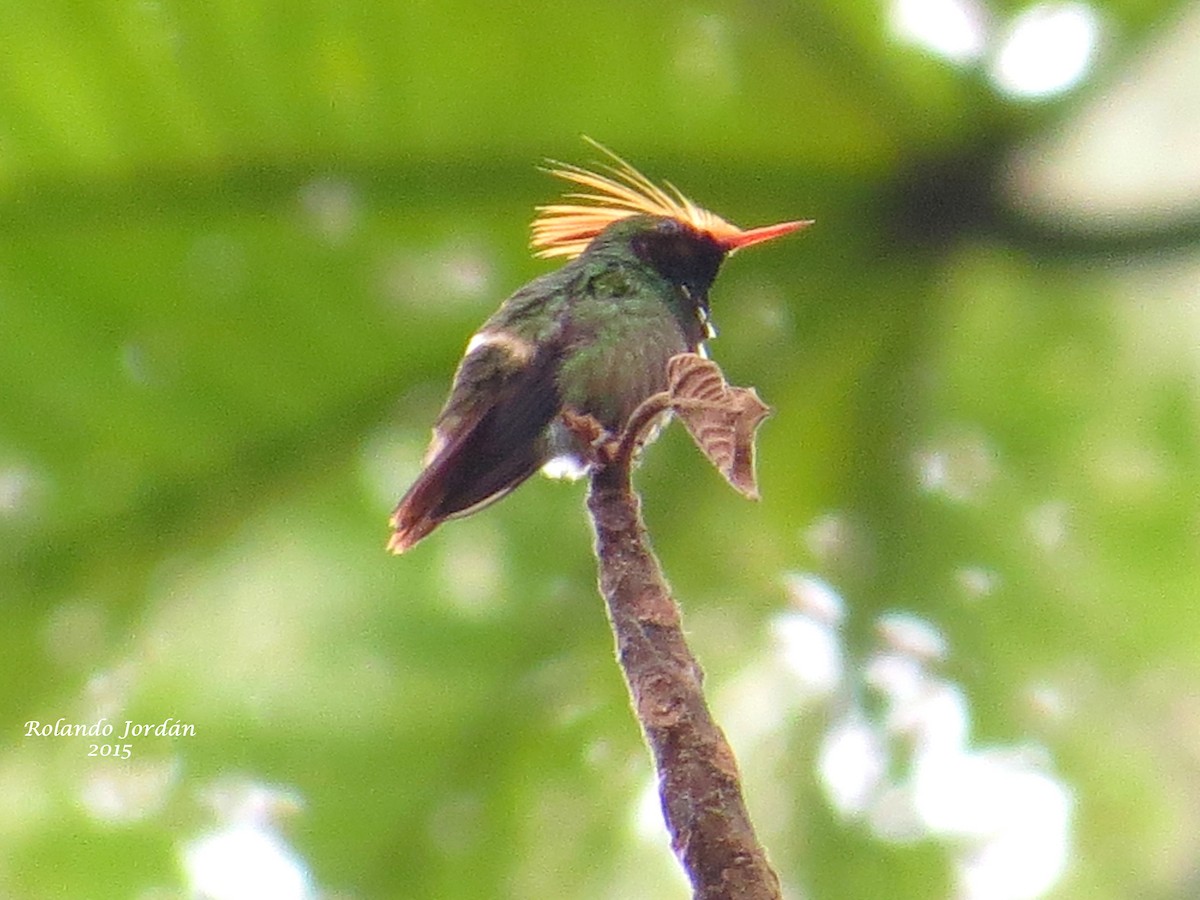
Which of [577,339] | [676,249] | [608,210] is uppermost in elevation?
[608,210]

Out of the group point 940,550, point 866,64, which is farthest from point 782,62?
point 940,550

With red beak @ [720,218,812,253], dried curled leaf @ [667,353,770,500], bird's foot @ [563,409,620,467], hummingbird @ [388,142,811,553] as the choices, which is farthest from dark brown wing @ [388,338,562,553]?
dried curled leaf @ [667,353,770,500]

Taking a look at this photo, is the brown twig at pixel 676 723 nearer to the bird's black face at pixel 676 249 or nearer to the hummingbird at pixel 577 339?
the hummingbird at pixel 577 339

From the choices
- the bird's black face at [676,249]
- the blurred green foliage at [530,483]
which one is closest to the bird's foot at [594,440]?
the bird's black face at [676,249]

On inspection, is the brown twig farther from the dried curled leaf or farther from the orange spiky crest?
the orange spiky crest

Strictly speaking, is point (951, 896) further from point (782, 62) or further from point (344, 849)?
point (782, 62)

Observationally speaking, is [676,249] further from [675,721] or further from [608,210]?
[675,721]

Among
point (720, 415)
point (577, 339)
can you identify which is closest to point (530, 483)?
point (577, 339)
